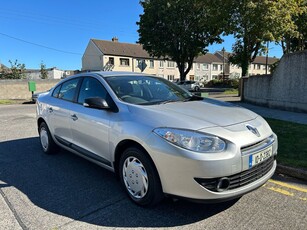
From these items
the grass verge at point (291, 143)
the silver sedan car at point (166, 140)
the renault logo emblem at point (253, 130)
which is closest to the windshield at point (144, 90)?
the silver sedan car at point (166, 140)

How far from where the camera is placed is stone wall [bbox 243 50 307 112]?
9719 millimetres

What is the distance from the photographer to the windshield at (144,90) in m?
3.70

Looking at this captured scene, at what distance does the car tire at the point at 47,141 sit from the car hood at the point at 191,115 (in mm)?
2592

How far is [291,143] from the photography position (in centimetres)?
551

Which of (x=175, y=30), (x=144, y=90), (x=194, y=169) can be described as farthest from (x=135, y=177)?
(x=175, y=30)

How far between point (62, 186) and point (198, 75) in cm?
5812

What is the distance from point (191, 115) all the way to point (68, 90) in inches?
101

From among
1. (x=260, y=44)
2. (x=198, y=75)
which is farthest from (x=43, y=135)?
(x=198, y=75)

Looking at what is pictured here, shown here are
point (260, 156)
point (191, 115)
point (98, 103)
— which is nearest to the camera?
point (260, 156)

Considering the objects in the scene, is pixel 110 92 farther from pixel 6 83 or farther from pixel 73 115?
pixel 6 83

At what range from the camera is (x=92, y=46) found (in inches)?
1869

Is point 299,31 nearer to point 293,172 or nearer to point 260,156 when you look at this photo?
point 293,172

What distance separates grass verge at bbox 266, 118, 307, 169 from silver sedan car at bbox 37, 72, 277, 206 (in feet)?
4.13

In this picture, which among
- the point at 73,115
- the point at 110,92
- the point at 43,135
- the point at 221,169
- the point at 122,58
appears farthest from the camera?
the point at 122,58
